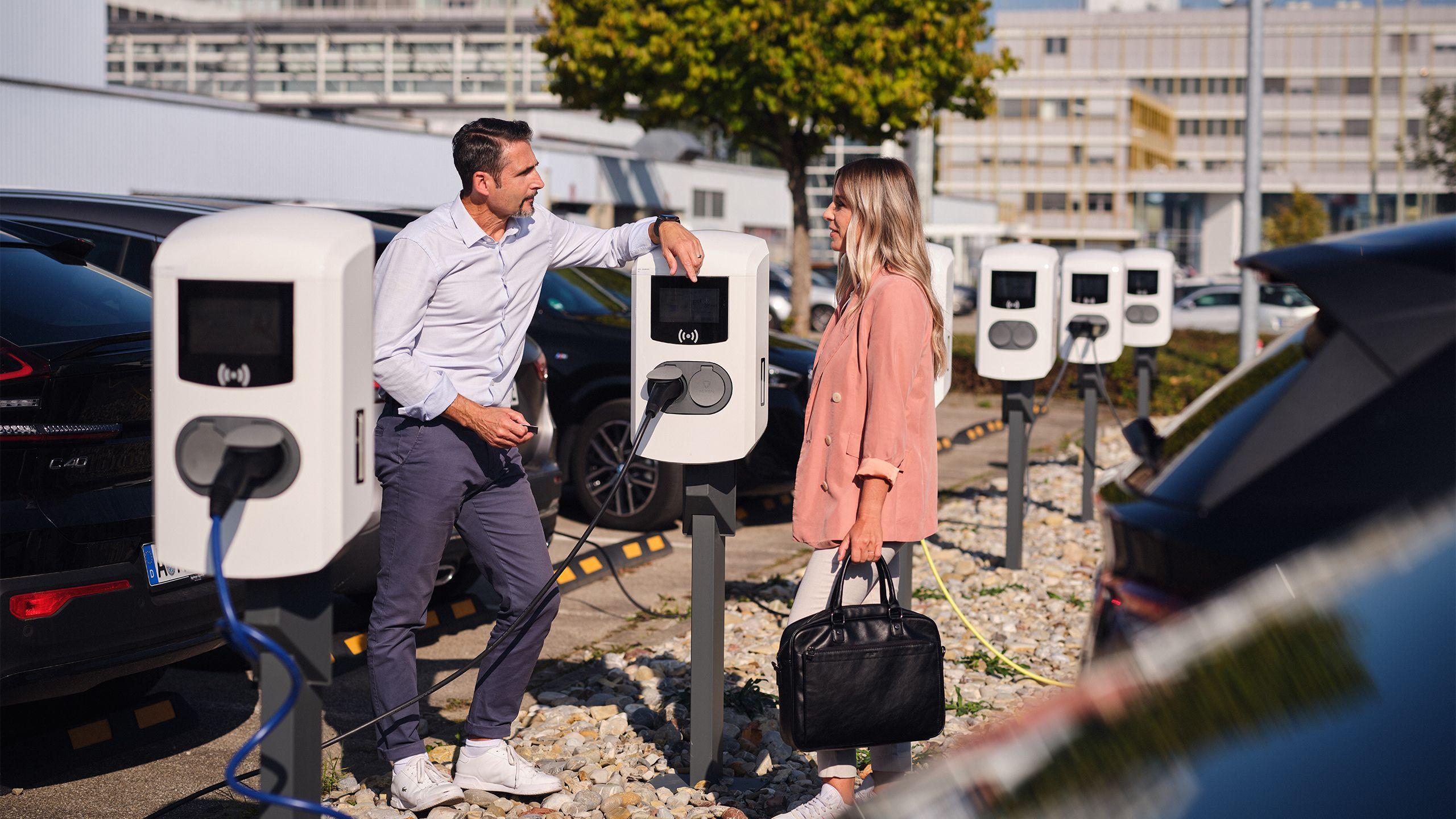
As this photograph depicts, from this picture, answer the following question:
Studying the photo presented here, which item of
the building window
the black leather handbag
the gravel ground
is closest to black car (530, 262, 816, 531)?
the gravel ground

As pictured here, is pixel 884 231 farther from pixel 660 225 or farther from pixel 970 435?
pixel 970 435

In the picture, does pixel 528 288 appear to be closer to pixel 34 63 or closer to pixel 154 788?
pixel 154 788

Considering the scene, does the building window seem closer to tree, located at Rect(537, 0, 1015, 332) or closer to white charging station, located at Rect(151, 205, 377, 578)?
tree, located at Rect(537, 0, 1015, 332)

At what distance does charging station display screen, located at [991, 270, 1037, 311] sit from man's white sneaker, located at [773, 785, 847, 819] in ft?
15.1

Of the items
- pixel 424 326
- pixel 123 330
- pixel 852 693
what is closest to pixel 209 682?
pixel 123 330

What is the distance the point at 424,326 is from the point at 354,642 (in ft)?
7.29

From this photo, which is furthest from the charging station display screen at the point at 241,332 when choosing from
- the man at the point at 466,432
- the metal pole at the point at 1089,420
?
the metal pole at the point at 1089,420

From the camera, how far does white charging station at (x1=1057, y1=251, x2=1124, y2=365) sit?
29.0 feet

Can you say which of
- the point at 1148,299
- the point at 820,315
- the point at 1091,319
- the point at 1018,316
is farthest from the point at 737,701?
the point at 820,315

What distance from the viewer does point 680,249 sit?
3797 mm

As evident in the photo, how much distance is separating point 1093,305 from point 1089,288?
0.38ft

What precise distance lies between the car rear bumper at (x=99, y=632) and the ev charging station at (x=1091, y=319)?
608 cm

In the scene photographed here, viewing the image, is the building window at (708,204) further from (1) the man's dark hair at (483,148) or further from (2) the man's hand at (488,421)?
(2) the man's hand at (488,421)

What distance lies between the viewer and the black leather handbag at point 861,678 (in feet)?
11.0
